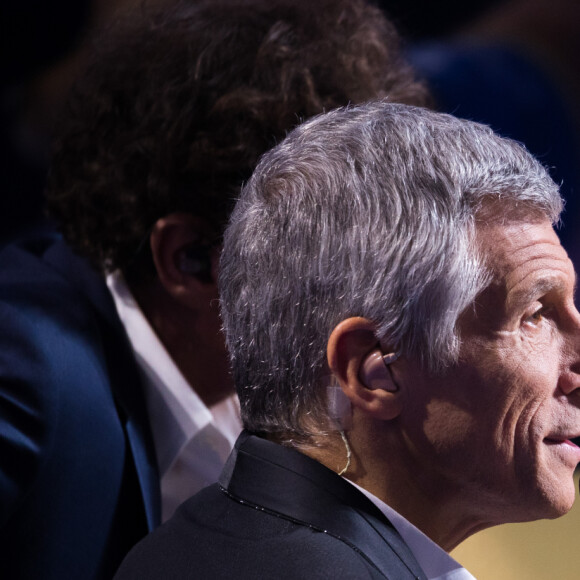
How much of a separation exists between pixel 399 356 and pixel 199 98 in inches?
37.3

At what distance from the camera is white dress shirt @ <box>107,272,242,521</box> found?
1.77m

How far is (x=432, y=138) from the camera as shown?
41.1 inches

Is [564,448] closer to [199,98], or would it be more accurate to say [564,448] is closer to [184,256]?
[184,256]

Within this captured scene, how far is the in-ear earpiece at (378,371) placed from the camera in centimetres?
100

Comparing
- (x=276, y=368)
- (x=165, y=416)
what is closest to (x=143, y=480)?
(x=165, y=416)

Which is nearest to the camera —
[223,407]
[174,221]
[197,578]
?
[197,578]

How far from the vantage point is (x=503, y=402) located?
1.01m

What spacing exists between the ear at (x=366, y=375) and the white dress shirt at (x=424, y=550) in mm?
95

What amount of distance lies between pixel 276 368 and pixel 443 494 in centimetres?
25

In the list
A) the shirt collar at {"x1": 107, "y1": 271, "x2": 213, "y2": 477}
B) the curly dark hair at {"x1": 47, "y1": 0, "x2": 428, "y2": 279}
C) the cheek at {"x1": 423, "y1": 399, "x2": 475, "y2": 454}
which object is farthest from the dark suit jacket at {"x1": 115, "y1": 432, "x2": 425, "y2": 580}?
the curly dark hair at {"x1": 47, "y1": 0, "x2": 428, "y2": 279}

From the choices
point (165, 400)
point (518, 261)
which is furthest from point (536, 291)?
point (165, 400)

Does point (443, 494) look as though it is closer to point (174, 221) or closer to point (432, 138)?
point (432, 138)

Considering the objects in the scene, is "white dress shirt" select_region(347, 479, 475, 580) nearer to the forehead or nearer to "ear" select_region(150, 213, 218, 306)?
the forehead

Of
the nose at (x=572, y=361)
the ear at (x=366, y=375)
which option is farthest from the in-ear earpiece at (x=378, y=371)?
the nose at (x=572, y=361)
